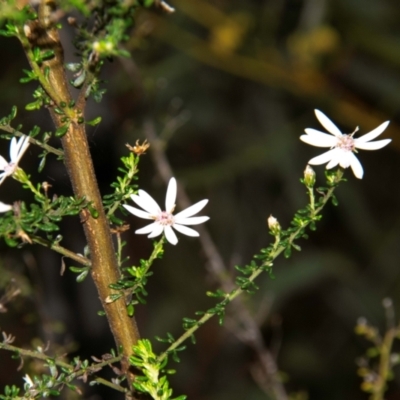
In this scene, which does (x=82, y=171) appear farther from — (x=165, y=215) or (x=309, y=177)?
(x=309, y=177)

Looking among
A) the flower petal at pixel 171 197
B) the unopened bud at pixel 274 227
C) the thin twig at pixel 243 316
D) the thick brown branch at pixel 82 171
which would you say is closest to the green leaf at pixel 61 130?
the thick brown branch at pixel 82 171

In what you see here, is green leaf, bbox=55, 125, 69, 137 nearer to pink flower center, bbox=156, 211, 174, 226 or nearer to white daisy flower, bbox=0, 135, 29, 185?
white daisy flower, bbox=0, 135, 29, 185

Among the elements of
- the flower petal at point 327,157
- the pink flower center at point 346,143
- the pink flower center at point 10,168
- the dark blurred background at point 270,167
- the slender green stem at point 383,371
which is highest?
the dark blurred background at point 270,167

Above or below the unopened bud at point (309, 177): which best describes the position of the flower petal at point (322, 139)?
above

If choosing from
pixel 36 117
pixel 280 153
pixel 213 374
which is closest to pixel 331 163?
pixel 36 117

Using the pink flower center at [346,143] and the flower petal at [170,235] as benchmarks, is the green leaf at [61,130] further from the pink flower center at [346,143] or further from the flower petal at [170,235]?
→ the pink flower center at [346,143]

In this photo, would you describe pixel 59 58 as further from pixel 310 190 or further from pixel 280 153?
pixel 280 153

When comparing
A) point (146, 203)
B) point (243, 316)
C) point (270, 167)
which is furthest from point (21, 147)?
point (270, 167)
